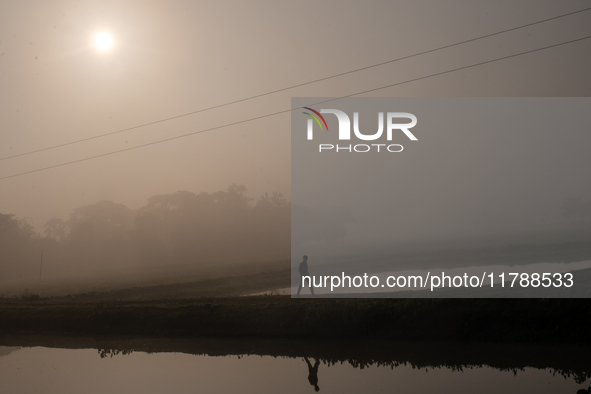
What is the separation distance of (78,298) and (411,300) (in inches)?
730

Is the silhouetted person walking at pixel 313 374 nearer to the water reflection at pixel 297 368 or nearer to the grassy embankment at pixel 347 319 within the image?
the water reflection at pixel 297 368

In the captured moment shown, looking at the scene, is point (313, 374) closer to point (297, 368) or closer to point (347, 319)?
point (297, 368)

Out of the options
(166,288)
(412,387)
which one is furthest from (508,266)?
(166,288)

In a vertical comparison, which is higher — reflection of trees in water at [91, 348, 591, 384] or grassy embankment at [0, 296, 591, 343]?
grassy embankment at [0, 296, 591, 343]

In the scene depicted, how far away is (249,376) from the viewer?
1062cm

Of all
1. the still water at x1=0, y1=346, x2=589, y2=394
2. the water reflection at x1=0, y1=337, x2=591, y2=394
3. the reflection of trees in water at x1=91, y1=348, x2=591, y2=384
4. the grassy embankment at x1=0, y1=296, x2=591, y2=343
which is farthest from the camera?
the grassy embankment at x1=0, y1=296, x2=591, y2=343

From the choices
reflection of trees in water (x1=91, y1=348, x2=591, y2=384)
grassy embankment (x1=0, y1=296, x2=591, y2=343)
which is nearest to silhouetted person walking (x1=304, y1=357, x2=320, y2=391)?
reflection of trees in water (x1=91, y1=348, x2=591, y2=384)

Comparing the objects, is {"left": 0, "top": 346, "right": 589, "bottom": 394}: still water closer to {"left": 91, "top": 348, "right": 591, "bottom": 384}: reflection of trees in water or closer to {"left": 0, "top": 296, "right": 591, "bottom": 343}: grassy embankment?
{"left": 91, "top": 348, "right": 591, "bottom": 384}: reflection of trees in water

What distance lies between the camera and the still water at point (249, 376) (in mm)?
9336

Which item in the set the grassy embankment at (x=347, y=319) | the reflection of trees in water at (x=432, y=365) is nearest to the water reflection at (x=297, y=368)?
the reflection of trees in water at (x=432, y=365)

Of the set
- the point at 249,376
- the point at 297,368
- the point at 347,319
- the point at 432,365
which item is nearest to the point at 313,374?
the point at 297,368

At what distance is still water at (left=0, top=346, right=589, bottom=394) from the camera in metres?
9.34

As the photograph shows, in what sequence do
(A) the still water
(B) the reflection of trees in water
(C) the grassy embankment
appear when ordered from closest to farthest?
(A) the still water, (B) the reflection of trees in water, (C) the grassy embankment

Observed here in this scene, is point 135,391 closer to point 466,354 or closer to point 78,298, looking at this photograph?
point 466,354
